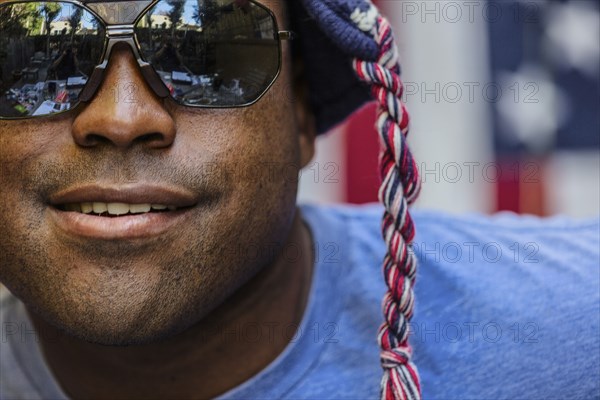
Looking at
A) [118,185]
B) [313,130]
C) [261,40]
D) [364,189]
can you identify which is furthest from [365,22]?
[364,189]

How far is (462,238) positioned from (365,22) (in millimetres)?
760

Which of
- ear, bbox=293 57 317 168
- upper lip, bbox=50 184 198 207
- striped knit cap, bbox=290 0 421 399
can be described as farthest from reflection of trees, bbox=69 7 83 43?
ear, bbox=293 57 317 168

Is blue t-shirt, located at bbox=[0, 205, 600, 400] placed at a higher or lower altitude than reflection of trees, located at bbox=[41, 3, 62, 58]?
lower

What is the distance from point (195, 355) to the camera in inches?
85.2

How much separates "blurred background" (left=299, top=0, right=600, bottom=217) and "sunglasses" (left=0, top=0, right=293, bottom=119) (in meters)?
2.64

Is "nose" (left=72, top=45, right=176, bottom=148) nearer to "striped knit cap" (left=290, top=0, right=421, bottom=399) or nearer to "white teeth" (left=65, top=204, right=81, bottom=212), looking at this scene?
"white teeth" (left=65, top=204, right=81, bottom=212)

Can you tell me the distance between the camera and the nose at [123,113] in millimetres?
1782

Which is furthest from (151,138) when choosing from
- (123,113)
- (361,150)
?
(361,150)

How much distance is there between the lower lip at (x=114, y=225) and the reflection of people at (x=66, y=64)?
11.6 inches

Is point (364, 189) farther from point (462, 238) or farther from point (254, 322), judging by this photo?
point (254, 322)

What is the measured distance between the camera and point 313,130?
2475mm

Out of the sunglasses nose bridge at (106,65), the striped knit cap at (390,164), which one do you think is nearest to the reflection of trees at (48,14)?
the sunglasses nose bridge at (106,65)

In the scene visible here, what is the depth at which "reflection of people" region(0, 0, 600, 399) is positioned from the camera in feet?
6.02

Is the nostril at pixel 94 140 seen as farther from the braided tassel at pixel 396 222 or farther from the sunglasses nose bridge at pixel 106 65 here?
the braided tassel at pixel 396 222
